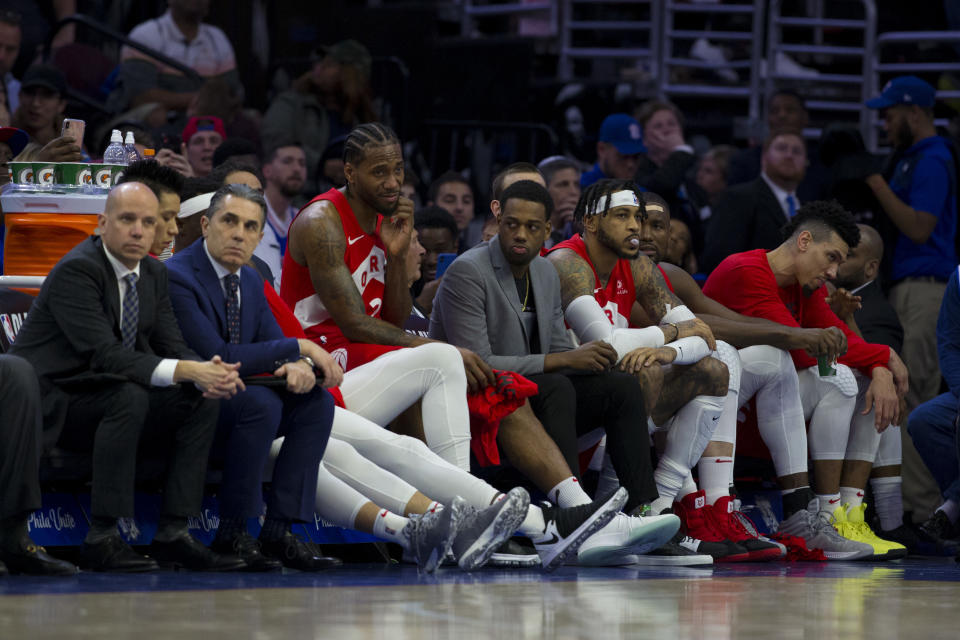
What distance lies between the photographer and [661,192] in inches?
345

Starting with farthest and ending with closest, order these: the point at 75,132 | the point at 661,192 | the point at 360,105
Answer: the point at 360,105 → the point at 661,192 → the point at 75,132

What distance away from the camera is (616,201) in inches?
258

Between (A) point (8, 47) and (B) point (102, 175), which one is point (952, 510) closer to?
(B) point (102, 175)

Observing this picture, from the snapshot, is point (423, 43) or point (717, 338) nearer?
point (717, 338)

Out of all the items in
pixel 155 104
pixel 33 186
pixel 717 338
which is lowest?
pixel 717 338

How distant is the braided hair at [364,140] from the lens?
6.13 m

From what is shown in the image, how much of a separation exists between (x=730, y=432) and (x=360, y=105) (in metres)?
4.00

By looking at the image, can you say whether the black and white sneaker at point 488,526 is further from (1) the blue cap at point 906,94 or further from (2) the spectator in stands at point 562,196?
(1) the blue cap at point 906,94

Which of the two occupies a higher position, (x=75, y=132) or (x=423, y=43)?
(x=423, y=43)

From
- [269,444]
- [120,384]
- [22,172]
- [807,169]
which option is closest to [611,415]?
[269,444]

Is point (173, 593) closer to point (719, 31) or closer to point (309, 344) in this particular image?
point (309, 344)

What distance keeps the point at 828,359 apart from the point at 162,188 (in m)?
3.22

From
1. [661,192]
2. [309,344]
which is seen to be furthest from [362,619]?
[661,192]

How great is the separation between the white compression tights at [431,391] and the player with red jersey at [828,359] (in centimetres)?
202
